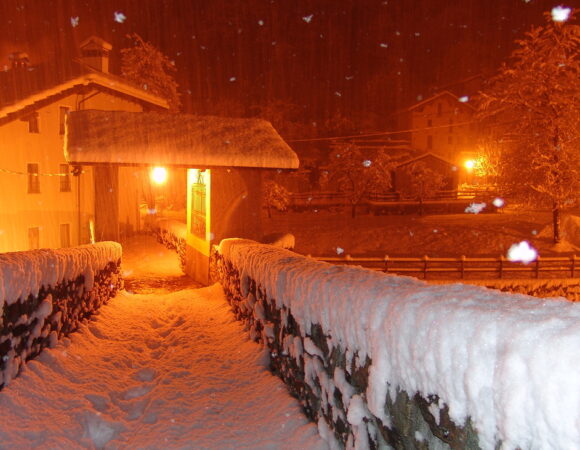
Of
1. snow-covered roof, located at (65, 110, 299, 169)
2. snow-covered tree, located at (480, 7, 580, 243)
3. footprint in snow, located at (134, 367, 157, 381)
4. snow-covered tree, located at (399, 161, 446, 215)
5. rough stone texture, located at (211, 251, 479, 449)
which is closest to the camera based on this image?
rough stone texture, located at (211, 251, 479, 449)

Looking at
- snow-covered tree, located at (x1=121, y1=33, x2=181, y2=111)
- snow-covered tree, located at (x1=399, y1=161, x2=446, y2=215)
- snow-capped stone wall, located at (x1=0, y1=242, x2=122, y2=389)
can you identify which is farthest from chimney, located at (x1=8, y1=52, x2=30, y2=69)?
snow-covered tree, located at (x1=399, y1=161, x2=446, y2=215)

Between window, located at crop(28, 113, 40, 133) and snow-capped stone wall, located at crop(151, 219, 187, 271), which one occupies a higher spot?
window, located at crop(28, 113, 40, 133)

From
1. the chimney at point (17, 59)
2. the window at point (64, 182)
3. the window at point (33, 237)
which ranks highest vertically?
the chimney at point (17, 59)

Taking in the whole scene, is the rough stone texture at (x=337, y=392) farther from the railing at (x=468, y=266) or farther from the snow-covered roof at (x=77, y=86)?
the snow-covered roof at (x=77, y=86)

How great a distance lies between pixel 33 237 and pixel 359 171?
24324 millimetres

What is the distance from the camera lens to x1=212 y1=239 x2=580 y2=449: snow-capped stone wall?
2.14 meters

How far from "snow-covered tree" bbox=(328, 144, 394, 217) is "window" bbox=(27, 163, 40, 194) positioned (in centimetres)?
2238

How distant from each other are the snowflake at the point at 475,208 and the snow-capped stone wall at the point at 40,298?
109ft

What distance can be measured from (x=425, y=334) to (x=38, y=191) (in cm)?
2265

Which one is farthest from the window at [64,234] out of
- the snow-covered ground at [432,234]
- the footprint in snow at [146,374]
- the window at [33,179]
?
the footprint in snow at [146,374]

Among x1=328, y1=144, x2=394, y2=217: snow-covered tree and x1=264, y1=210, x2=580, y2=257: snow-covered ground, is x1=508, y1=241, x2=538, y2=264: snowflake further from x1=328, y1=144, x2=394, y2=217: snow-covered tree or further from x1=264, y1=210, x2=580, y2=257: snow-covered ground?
x1=328, y1=144, x2=394, y2=217: snow-covered tree

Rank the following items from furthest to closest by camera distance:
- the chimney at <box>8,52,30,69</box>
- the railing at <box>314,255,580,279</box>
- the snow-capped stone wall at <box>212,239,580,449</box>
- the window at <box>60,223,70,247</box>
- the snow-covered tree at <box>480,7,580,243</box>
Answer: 1. the chimney at <box>8,52,30,69</box>
2. the snow-covered tree at <box>480,7,580,243</box>
3. the window at <box>60,223,70,247</box>
4. the railing at <box>314,255,580,279</box>
5. the snow-capped stone wall at <box>212,239,580,449</box>

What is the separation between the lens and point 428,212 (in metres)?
38.9

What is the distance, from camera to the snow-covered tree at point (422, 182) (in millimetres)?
41306
